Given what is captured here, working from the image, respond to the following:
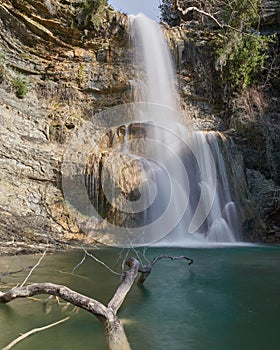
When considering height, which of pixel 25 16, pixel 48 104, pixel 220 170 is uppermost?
pixel 25 16

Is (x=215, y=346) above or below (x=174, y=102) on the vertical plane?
below

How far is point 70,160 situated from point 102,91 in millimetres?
4572

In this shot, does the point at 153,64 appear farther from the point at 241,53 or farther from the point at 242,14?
the point at 242,14

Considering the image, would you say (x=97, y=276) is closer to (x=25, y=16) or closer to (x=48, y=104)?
(x=48, y=104)

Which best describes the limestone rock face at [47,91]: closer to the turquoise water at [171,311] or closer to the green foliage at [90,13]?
the green foliage at [90,13]

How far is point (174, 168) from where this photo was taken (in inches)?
489

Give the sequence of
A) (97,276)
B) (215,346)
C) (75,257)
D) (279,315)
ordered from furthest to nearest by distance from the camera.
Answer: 1. (75,257)
2. (97,276)
3. (279,315)
4. (215,346)

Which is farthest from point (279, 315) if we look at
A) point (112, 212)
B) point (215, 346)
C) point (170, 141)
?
point (170, 141)

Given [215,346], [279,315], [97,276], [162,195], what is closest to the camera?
[215,346]

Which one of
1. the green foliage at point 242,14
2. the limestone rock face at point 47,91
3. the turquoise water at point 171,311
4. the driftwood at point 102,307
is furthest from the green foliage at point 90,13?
the driftwood at point 102,307

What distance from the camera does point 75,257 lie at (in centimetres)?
658

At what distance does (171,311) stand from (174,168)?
9.29m

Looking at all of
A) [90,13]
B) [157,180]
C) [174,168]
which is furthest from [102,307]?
[90,13]

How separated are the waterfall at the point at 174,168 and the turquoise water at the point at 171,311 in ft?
17.6
